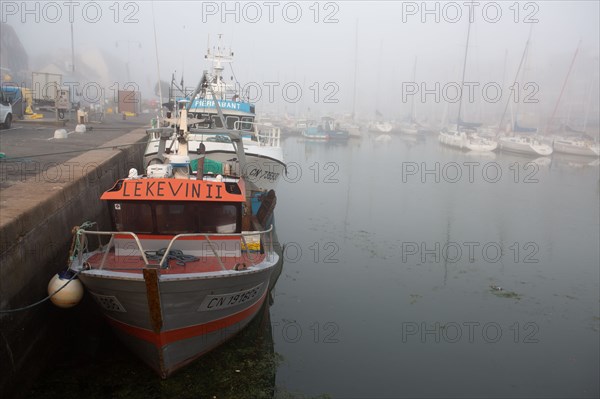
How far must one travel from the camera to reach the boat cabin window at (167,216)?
805 centimetres

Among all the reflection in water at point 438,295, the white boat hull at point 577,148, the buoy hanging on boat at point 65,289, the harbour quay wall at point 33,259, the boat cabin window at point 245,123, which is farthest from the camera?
the white boat hull at point 577,148

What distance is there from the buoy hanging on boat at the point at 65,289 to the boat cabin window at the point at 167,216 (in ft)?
3.85

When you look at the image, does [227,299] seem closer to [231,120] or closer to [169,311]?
[169,311]

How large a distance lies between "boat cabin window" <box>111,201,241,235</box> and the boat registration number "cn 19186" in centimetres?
126

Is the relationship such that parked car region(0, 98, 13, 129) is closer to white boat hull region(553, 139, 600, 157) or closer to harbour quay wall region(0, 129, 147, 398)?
harbour quay wall region(0, 129, 147, 398)

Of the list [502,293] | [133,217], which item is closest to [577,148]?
[502,293]

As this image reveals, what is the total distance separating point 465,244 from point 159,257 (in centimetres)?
1257

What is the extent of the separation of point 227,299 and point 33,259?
3083mm

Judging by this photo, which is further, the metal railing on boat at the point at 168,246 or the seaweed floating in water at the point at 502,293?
the seaweed floating in water at the point at 502,293

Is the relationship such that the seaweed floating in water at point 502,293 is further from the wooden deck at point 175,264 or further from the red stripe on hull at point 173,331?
the red stripe on hull at point 173,331

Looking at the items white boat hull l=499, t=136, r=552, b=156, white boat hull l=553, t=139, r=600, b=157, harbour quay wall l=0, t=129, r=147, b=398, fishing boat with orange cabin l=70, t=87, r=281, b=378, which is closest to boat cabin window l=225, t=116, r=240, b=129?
harbour quay wall l=0, t=129, r=147, b=398

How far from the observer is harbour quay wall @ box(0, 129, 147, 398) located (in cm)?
639

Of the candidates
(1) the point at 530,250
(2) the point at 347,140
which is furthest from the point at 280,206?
(2) the point at 347,140

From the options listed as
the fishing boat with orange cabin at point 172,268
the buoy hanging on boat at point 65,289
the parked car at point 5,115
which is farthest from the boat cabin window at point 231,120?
the buoy hanging on boat at point 65,289
